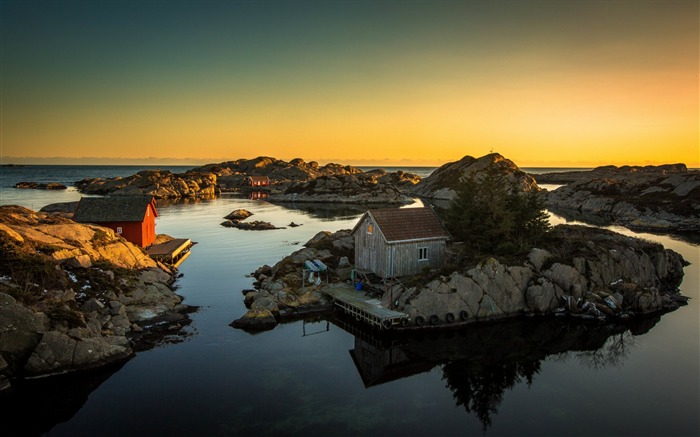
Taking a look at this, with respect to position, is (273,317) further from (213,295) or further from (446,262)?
(446,262)

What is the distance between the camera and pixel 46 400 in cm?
2323

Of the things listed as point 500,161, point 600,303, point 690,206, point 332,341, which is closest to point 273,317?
point 332,341

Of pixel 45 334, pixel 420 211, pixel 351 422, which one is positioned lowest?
pixel 351 422

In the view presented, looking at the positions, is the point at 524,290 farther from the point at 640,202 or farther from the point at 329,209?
the point at 329,209

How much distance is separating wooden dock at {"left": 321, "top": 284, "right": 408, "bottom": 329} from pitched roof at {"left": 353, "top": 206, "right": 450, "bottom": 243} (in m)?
5.40

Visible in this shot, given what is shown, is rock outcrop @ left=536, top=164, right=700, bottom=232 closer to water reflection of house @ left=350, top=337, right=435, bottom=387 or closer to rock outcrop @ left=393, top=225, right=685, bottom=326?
rock outcrop @ left=393, top=225, right=685, bottom=326

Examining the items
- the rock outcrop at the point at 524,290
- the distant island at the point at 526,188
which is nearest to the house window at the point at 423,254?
the rock outcrop at the point at 524,290

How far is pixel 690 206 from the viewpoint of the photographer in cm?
8869

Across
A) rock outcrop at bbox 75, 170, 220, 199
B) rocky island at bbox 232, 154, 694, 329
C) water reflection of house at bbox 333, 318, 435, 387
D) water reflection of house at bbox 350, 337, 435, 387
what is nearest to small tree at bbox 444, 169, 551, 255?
rocky island at bbox 232, 154, 694, 329

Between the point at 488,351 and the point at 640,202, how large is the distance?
8700 centimetres

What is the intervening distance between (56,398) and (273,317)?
48.9 feet

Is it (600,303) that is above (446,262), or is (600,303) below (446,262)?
below

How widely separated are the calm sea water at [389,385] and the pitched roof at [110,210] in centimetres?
2077

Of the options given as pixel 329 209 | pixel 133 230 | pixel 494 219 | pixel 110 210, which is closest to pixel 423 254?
pixel 494 219
